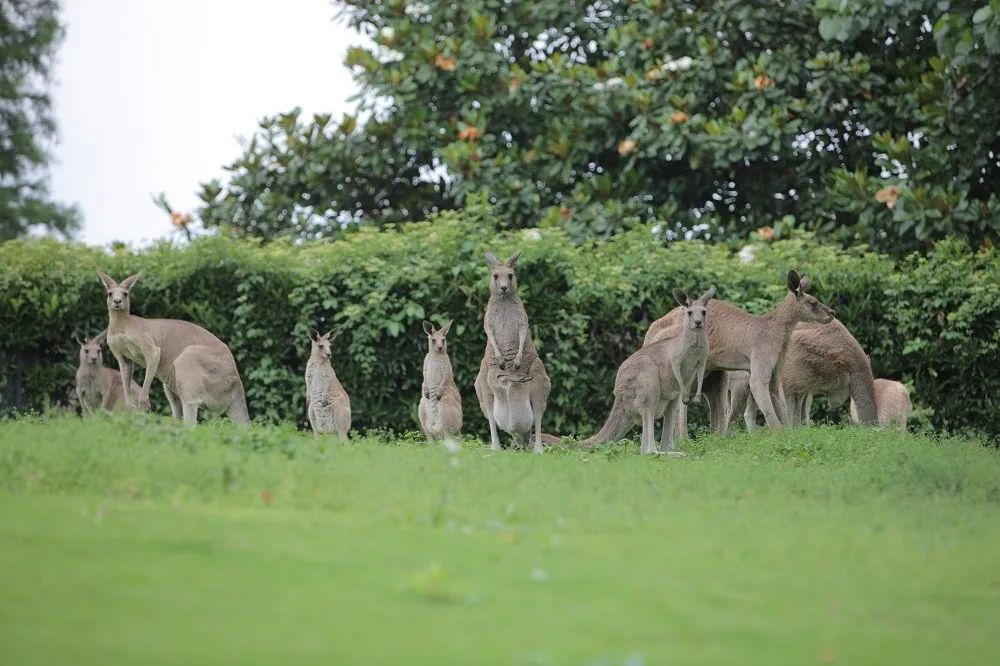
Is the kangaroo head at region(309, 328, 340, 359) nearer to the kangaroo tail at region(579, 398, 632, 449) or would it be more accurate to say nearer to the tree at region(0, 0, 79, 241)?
the kangaroo tail at region(579, 398, 632, 449)

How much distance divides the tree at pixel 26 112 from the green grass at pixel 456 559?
31.2 metres

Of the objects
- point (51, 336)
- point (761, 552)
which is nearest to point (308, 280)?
point (51, 336)

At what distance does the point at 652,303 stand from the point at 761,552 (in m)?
8.83

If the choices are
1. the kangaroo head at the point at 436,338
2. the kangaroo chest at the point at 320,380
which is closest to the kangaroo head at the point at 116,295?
the kangaroo chest at the point at 320,380

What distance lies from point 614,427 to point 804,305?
8.37 ft

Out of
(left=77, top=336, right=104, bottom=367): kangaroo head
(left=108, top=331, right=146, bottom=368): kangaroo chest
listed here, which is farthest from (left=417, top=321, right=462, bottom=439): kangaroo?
(left=77, top=336, right=104, bottom=367): kangaroo head

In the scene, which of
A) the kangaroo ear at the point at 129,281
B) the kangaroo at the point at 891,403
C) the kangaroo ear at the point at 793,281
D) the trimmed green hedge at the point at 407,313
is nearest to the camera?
the kangaroo ear at the point at 129,281

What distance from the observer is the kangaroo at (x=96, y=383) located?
577 inches

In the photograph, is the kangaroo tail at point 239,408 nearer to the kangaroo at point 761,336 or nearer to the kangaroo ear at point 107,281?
the kangaroo ear at point 107,281

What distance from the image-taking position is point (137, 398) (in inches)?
577

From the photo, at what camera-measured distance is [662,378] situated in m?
13.3

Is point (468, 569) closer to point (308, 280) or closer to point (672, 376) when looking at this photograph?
point (672, 376)

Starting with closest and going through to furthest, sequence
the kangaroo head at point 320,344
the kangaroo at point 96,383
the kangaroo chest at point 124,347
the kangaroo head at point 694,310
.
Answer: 1. the kangaroo head at point 694,310
2. the kangaroo head at point 320,344
3. the kangaroo chest at point 124,347
4. the kangaroo at point 96,383

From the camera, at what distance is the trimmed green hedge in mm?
15250
